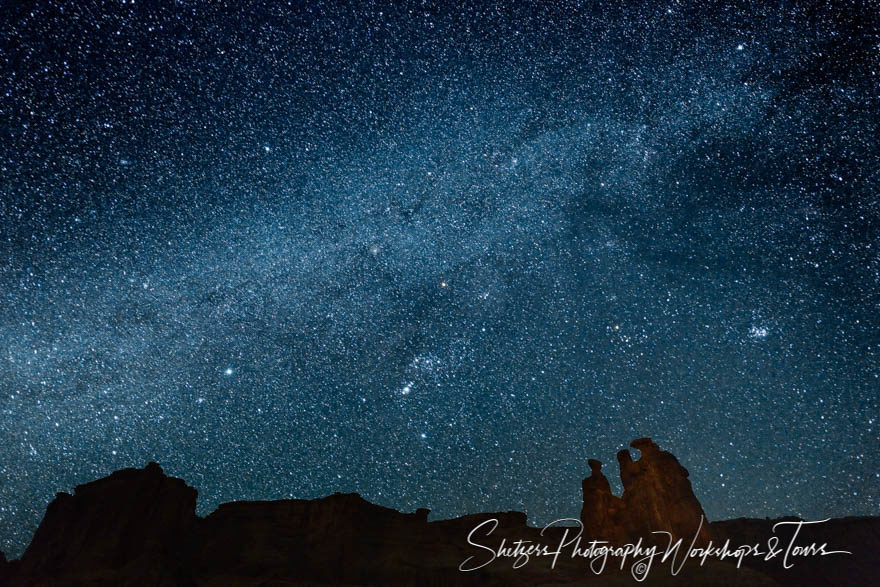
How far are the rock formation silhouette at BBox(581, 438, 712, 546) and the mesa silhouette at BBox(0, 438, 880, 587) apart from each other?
9 cm

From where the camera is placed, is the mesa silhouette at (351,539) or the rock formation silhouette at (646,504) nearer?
the mesa silhouette at (351,539)

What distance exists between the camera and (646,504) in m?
39.2

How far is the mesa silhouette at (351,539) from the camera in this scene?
34.9m

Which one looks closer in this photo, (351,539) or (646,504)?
(646,504)

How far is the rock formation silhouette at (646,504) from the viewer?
3731 centimetres

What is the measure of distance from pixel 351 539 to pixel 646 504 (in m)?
26.4

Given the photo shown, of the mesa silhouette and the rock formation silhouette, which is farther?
the rock formation silhouette

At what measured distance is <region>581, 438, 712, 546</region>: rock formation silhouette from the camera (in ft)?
122

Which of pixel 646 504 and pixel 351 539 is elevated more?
pixel 351 539

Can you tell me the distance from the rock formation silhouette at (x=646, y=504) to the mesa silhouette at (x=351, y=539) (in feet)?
0.29

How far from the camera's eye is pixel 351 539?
146 ft

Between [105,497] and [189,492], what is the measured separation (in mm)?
6304

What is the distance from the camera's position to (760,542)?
45969mm

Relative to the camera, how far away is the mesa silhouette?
34.9 meters
